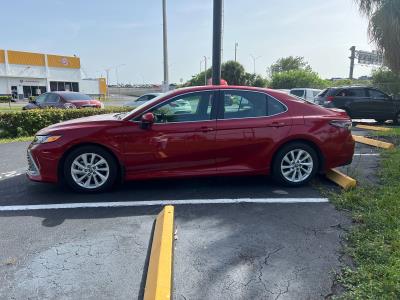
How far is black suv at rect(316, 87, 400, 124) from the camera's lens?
14.5m

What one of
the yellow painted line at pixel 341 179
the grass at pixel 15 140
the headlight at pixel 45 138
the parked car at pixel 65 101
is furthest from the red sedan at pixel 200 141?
the parked car at pixel 65 101

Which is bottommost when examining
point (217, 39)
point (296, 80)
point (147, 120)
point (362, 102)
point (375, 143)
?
point (375, 143)

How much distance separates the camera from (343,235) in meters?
3.70

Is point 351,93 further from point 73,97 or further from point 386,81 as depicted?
point 73,97

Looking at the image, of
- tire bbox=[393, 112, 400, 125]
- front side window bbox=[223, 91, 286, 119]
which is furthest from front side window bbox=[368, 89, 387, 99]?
front side window bbox=[223, 91, 286, 119]

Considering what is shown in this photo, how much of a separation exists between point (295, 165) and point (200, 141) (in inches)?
59.1

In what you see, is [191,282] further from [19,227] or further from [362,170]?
[362,170]

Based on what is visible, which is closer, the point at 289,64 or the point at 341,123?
the point at 341,123

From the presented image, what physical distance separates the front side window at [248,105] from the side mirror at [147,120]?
105 centimetres

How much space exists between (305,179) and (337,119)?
1040 mm

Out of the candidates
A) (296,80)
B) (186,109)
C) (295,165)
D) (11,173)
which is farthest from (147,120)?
(296,80)

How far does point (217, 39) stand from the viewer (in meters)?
8.12

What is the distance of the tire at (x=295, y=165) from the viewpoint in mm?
5336

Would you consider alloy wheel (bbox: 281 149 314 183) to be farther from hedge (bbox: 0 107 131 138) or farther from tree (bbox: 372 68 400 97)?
tree (bbox: 372 68 400 97)
